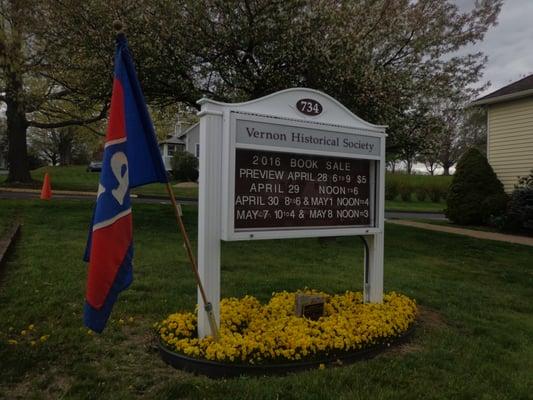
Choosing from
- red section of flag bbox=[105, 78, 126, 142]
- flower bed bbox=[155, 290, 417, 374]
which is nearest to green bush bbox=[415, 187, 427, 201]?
flower bed bbox=[155, 290, 417, 374]

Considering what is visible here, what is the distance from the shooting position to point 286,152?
4559 mm

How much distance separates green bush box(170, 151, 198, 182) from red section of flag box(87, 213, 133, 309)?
3523 cm

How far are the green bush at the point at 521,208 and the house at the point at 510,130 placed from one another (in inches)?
27.4

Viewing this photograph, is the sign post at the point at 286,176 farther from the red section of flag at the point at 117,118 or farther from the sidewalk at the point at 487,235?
the sidewalk at the point at 487,235

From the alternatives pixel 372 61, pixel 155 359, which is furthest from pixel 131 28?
pixel 155 359

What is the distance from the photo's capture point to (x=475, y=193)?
1642 cm

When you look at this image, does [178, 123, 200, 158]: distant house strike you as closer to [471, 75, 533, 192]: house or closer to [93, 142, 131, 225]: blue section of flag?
[471, 75, 533, 192]: house

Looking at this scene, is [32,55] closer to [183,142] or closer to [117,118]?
[117,118]

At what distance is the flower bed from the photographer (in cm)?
402

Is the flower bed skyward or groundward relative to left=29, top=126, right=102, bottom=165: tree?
groundward

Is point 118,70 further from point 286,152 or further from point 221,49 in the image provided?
point 221,49

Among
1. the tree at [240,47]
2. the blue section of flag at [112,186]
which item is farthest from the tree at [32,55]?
the blue section of flag at [112,186]

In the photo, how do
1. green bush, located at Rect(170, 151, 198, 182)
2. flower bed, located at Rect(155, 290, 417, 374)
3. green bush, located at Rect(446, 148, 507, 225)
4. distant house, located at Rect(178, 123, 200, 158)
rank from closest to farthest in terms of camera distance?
flower bed, located at Rect(155, 290, 417, 374), green bush, located at Rect(446, 148, 507, 225), green bush, located at Rect(170, 151, 198, 182), distant house, located at Rect(178, 123, 200, 158)

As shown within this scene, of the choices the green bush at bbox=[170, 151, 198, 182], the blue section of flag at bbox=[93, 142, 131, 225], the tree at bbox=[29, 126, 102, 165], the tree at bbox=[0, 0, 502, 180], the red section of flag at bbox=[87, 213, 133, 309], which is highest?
the tree at bbox=[29, 126, 102, 165]
